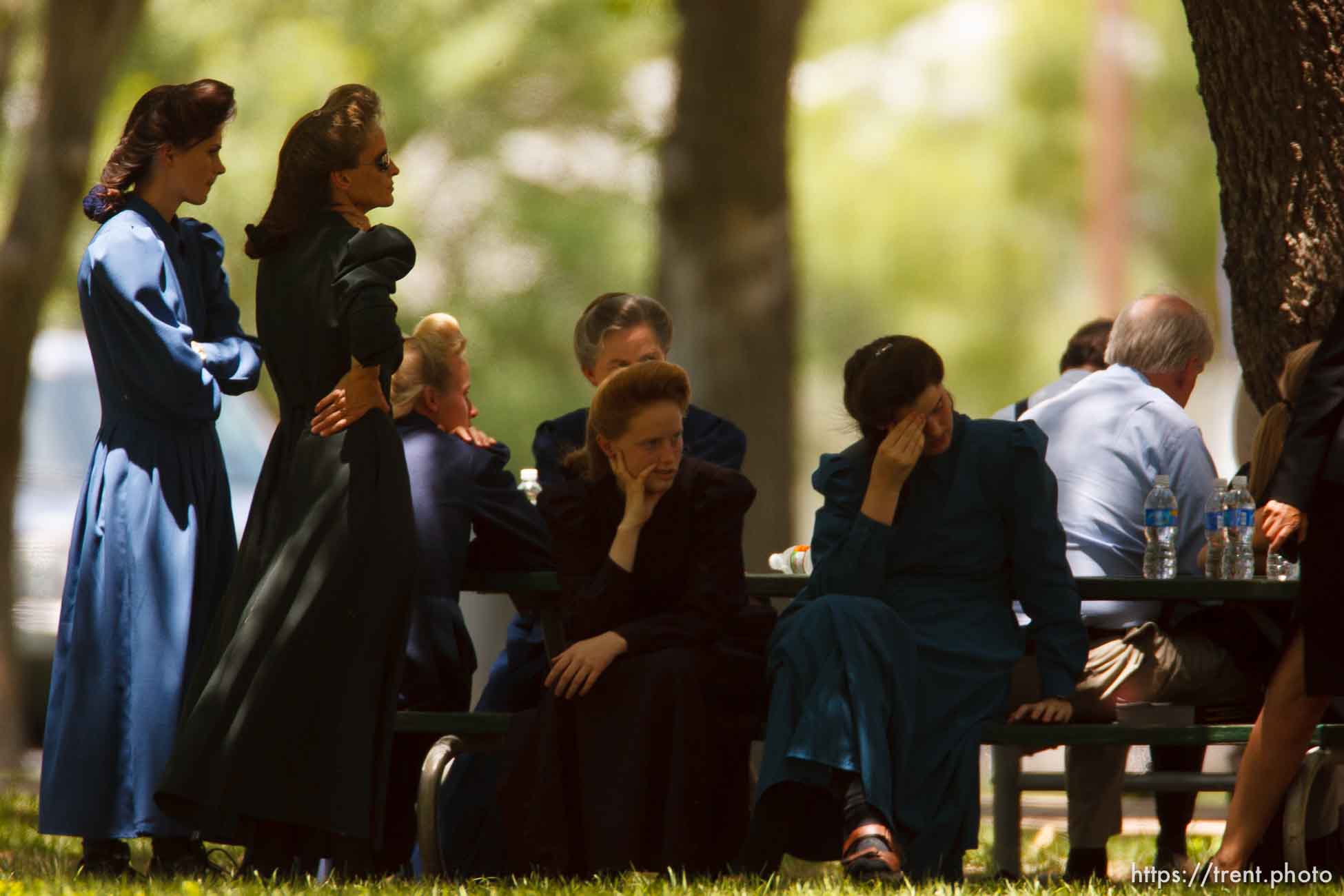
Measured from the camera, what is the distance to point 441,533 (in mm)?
6566

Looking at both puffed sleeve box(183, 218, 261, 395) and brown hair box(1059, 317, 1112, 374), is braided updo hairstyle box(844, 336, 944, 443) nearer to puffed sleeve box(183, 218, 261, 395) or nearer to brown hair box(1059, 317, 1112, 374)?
puffed sleeve box(183, 218, 261, 395)

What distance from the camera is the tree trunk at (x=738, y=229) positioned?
12602mm

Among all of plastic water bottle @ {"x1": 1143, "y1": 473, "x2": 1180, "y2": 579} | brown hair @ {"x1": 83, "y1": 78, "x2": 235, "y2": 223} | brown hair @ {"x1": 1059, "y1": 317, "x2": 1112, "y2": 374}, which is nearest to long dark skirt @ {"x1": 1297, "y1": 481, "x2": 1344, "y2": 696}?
plastic water bottle @ {"x1": 1143, "y1": 473, "x2": 1180, "y2": 579}

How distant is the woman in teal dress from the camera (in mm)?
5859

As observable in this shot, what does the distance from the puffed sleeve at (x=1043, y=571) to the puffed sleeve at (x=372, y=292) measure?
177cm

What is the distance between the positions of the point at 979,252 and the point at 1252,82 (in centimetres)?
1944

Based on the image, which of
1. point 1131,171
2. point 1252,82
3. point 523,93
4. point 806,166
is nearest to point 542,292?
point 523,93

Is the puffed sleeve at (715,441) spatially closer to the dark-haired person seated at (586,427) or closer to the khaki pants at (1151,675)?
the dark-haired person seated at (586,427)

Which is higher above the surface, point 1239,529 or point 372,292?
point 372,292

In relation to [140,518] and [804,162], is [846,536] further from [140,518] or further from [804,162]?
[804,162]

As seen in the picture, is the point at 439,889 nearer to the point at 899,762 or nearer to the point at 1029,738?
the point at 899,762

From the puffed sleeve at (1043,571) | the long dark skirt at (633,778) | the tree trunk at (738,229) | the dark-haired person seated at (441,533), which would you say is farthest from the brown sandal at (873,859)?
the tree trunk at (738,229)

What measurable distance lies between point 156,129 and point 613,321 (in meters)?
1.55

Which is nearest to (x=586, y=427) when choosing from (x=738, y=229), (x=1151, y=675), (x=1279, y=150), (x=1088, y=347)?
(x=1151, y=675)
